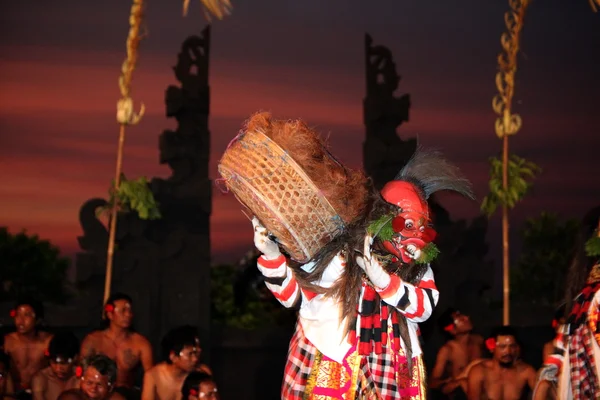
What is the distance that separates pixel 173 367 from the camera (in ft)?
18.9

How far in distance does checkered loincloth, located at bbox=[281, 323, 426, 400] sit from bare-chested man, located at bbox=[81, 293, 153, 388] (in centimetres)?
267

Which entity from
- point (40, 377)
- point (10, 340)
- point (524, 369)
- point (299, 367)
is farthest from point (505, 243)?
point (299, 367)

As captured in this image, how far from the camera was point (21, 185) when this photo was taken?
8.76 metres

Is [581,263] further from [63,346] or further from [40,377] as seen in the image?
[40,377]

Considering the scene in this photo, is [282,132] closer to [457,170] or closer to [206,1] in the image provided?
[457,170]

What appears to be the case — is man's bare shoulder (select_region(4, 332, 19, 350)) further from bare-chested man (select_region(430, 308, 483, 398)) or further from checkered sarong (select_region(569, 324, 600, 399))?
checkered sarong (select_region(569, 324, 600, 399))

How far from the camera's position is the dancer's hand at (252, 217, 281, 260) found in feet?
11.6

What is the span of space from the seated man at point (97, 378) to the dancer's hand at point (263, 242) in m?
1.64

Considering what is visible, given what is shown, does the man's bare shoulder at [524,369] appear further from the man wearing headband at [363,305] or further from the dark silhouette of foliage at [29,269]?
the dark silhouette of foliage at [29,269]

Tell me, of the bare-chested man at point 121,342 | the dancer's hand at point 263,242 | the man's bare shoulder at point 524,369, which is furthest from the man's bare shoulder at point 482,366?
the dancer's hand at point 263,242

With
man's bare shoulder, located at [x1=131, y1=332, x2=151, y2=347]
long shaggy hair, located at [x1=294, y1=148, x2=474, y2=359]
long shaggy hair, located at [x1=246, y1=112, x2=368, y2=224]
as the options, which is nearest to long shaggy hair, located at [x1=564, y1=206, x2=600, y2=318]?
long shaggy hair, located at [x1=294, y1=148, x2=474, y2=359]

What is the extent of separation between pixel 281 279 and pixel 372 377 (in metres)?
0.43

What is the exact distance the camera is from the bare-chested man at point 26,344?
6438mm

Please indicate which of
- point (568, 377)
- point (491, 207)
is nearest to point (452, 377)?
point (491, 207)
